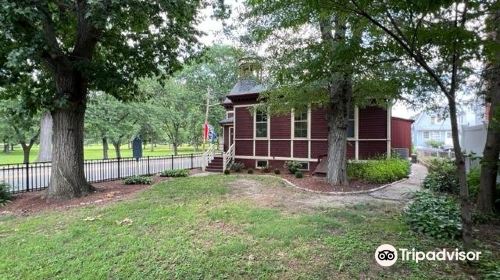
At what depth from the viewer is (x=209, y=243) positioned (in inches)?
174

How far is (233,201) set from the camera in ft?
23.3

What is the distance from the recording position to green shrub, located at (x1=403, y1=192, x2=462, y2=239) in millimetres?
4324

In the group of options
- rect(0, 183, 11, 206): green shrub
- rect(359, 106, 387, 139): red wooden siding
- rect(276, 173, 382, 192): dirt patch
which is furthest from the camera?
rect(359, 106, 387, 139): red wooden siding

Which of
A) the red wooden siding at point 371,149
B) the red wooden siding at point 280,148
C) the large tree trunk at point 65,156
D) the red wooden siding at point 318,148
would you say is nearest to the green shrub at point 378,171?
the red wooden siding at point 371,149

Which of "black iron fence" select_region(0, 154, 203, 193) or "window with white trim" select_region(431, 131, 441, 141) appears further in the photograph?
"window with white trim" select_region(431, 131, 441, 141)

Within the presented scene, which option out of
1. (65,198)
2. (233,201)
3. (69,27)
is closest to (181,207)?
(233,201)

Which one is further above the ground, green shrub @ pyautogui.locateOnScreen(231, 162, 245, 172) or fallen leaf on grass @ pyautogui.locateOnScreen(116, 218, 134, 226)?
green shrub @ pyautogui.locateOnScreen(231, 162, 245, 172)

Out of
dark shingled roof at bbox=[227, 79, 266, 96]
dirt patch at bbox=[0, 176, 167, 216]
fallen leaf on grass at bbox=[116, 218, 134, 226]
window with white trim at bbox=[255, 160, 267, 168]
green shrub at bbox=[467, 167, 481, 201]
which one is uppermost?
dark shingled roof at bbox=[227, 79, 266, 96]

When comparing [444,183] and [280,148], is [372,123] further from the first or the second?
[444,183]

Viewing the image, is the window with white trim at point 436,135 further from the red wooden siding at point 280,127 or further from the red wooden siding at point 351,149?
the red wooden siding at point 280,127

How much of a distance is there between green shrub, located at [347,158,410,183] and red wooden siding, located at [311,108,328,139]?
9.72 ft

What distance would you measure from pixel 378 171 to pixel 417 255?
6.94 m

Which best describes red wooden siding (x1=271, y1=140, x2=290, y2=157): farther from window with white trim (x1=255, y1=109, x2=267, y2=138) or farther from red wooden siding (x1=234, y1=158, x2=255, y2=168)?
red wooden siding (x1=234, y1=158, x2=255, y2=168)

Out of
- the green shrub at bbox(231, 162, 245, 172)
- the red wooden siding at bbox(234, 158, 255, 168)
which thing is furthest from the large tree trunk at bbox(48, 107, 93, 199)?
the red wooden siding at bbox(234, 158, 255, 168)
